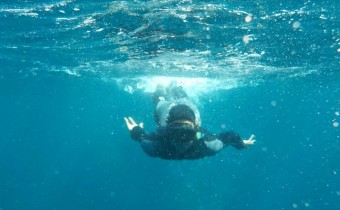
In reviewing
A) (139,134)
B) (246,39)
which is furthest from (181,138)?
(246,39)

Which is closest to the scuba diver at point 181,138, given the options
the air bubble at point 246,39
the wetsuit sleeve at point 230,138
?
the wetsuit sleeve at point 230,138

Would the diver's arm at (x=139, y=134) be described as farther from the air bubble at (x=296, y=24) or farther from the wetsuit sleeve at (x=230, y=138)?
the air bubble at (x=296, y=24)

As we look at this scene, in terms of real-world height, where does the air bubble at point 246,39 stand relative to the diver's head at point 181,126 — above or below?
below

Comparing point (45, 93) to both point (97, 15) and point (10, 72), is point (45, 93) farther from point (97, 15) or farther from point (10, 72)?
point (97, 15)

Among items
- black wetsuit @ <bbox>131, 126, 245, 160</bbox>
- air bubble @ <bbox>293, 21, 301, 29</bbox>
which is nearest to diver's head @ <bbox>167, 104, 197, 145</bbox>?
black wetsuit @ <bbox>131, 126, 245, 160</bbox>

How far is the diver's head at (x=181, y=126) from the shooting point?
671 centimetres

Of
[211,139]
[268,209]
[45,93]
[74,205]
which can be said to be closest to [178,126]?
[211,139]

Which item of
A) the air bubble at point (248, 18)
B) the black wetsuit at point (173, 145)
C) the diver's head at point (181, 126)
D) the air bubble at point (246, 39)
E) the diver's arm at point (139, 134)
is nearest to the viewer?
the diver's head at point (181, 126)

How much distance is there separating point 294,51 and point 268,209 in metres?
55.6

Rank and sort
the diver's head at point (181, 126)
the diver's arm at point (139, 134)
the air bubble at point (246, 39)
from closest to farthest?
the diver's head at point (181, 126)
the diver's arm at point (139, 134)
the air bubble at point (246, 39)

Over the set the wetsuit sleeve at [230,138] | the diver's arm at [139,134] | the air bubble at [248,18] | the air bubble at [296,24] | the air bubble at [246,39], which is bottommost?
the air bubble at [246,39]

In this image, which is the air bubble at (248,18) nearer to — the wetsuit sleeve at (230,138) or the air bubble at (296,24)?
the air bubble at (296,24)

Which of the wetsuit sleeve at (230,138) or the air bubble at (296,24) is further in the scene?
the air bubble at (296,24)

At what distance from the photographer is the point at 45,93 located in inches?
1929
